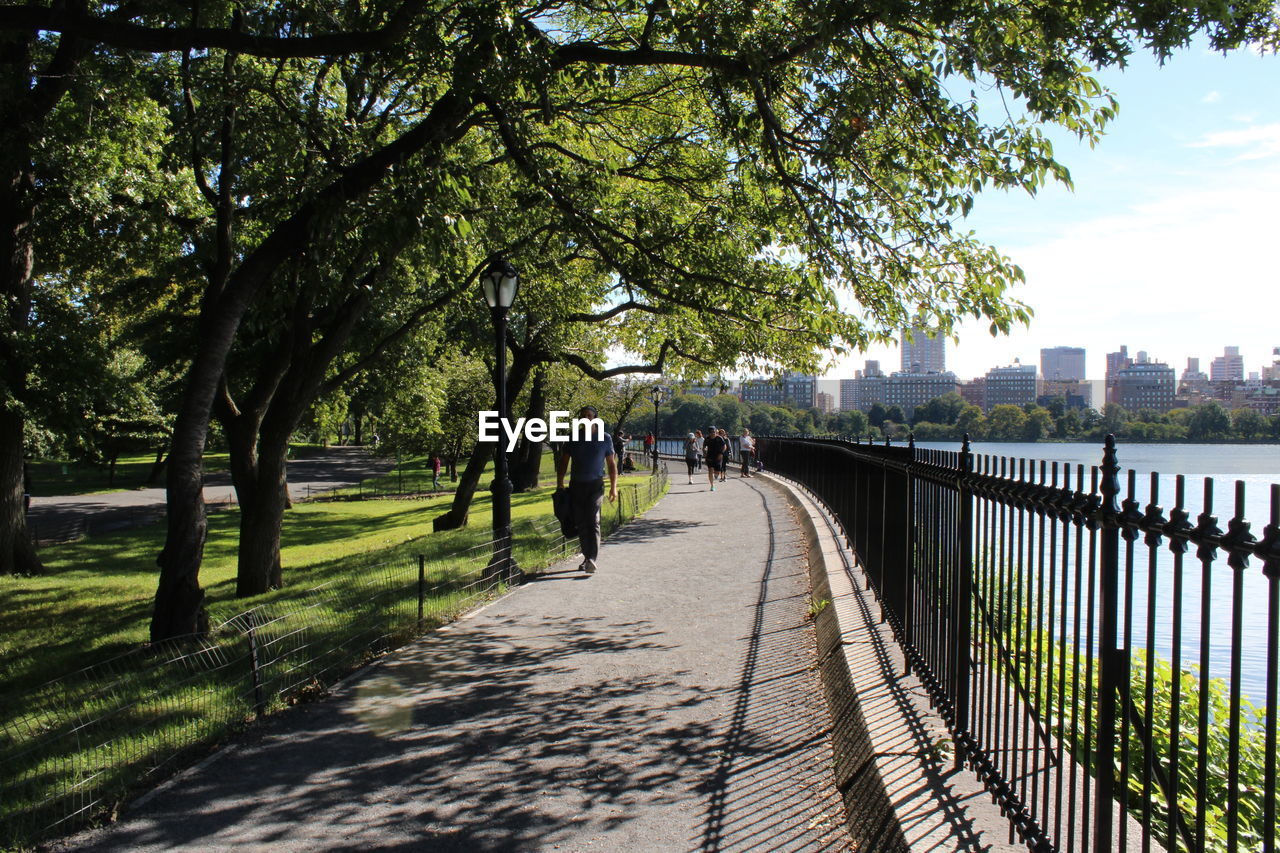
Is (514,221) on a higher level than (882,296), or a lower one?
higher

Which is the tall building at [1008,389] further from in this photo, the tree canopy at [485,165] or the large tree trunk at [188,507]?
the large tree trunk at [188,507]

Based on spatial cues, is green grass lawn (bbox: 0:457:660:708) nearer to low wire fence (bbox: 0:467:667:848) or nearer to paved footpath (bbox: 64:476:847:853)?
low wire fence (bbox: 0:467:667:848)

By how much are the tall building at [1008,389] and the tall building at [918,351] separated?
1.71 m

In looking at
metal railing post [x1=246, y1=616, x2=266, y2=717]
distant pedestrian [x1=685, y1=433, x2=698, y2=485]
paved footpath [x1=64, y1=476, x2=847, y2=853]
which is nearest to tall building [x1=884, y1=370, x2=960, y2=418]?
distant pedestrian [x1=685, y1=433, x2=698, y2=485]

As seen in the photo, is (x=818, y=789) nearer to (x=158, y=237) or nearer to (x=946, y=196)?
(x=946, y=196)

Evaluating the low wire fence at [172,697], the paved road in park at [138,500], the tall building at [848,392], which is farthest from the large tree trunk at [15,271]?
the tall building at [848,392]

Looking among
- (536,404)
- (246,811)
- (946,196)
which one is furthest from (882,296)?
(536,404)

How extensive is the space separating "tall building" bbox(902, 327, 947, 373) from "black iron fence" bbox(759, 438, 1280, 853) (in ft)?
5.12

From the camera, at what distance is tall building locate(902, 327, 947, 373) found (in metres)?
10.4

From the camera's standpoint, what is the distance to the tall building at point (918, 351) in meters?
10.4

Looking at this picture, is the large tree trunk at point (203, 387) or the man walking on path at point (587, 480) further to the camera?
the man walking on path at point (587, 480)

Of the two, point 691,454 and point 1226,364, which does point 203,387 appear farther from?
point 1226,364

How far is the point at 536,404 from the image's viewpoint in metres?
35.3

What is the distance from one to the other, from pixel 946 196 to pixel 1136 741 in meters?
5.35
